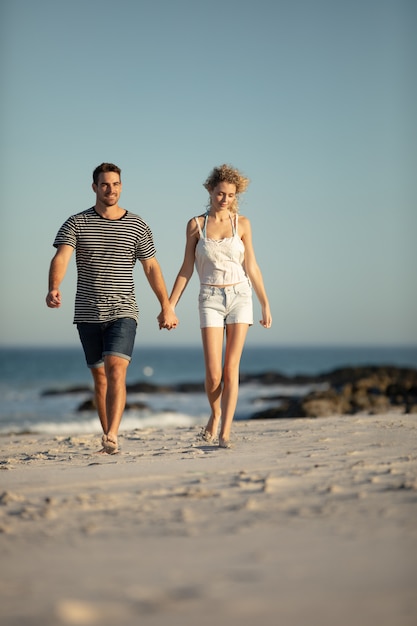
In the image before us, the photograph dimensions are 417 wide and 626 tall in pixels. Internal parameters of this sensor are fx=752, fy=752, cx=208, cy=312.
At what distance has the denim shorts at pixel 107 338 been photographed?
19.1ft

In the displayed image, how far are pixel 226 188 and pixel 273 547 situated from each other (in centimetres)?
383

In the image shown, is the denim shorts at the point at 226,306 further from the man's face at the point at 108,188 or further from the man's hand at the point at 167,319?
the man's face at the point at 108,188

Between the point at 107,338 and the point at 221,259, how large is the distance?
111cm

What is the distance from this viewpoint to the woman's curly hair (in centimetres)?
611

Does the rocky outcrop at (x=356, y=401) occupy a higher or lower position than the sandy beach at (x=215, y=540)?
lower

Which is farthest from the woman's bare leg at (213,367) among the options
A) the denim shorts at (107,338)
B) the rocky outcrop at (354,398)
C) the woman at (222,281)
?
the rocky outcrop at (354,398)

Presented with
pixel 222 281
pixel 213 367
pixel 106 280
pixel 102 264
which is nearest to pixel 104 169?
pixel 102 264

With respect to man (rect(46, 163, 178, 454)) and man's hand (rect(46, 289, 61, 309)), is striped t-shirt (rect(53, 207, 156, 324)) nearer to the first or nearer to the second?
man (rect(46, 163, 178, 454))

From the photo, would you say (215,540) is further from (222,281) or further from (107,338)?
(222,281)

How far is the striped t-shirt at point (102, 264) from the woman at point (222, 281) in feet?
1.66

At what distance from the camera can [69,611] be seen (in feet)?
7.14

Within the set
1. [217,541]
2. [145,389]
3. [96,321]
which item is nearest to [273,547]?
[217,541]

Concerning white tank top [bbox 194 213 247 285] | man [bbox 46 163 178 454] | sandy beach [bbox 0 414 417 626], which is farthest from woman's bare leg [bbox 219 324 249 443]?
sandy beach [bbox 0 414 417 626]

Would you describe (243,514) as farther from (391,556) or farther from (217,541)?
(391,556)
